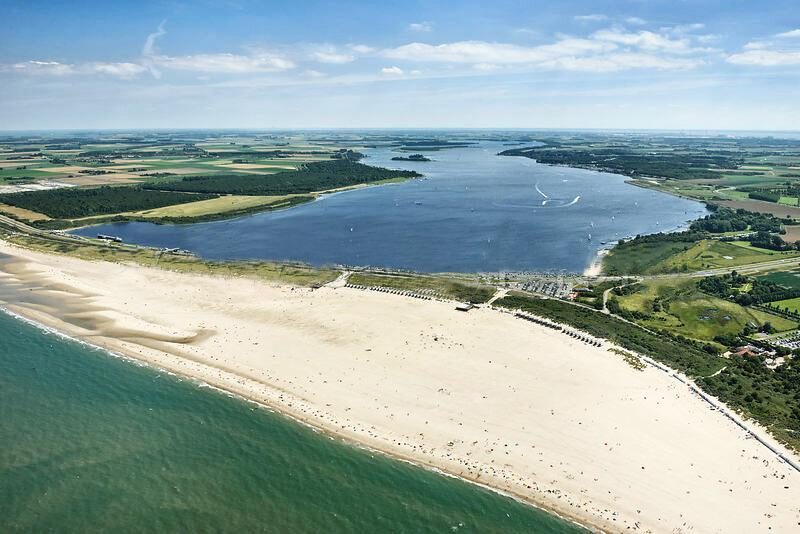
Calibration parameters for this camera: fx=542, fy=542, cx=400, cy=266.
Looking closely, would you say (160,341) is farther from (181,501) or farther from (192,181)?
(192,181)

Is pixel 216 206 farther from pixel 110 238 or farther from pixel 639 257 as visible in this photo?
pixel 639 257

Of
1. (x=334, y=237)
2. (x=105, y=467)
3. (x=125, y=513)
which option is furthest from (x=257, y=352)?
(x=334, y=237)

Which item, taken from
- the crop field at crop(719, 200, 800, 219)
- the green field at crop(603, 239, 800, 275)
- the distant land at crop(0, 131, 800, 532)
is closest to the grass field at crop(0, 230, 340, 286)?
the distant land at crop(0, 131, 800, 532)

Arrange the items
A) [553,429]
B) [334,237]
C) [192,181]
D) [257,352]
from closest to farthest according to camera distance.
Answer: [553,429] → [257,352] → [334,237] → [192,181]

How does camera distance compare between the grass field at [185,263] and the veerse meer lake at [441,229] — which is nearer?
the grass field at [185,263]

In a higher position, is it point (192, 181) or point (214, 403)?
point (192, 181)

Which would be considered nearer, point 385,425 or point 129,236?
point 385,425

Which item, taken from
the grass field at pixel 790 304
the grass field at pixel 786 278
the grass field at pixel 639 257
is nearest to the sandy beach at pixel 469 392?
the grass field at pixel 790 304

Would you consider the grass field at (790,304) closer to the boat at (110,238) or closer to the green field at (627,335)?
the green field at (627,335)
